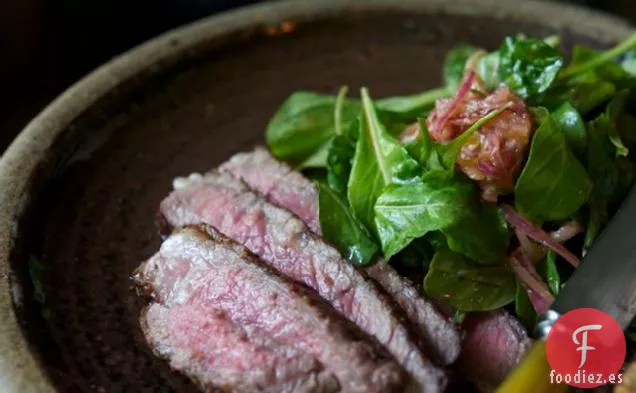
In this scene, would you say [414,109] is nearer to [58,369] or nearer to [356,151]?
[356,151]

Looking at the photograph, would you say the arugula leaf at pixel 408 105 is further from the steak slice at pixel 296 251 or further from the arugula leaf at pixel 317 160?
the steak slice at pixel 296 251

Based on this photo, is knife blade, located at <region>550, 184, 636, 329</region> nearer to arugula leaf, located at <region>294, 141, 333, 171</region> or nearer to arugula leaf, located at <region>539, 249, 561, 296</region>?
arugula leaf, located at <region>539, 249, 561, 296</region>

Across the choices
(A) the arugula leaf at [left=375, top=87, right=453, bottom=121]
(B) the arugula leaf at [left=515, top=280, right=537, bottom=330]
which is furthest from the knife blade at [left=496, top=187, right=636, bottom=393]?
(A) the arugula leaf at [left=375, top=87, right=453, bottom=121]

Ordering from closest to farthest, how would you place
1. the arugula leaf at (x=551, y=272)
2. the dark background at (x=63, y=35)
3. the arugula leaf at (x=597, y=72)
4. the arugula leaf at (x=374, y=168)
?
the arugula leaf at (x=551, y=272)
the arugula leaf at (x=374, y=168)
the arugula leaf at (x=597, y=72)
the dark background at (x=63, y=35)

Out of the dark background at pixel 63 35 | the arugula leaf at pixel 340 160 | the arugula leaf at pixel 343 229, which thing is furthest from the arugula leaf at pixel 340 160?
the dark background at pixel 63 35

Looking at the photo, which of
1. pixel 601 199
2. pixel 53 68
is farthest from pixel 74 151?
pixel 53 68

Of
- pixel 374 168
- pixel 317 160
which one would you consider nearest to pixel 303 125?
pixel 317 160
